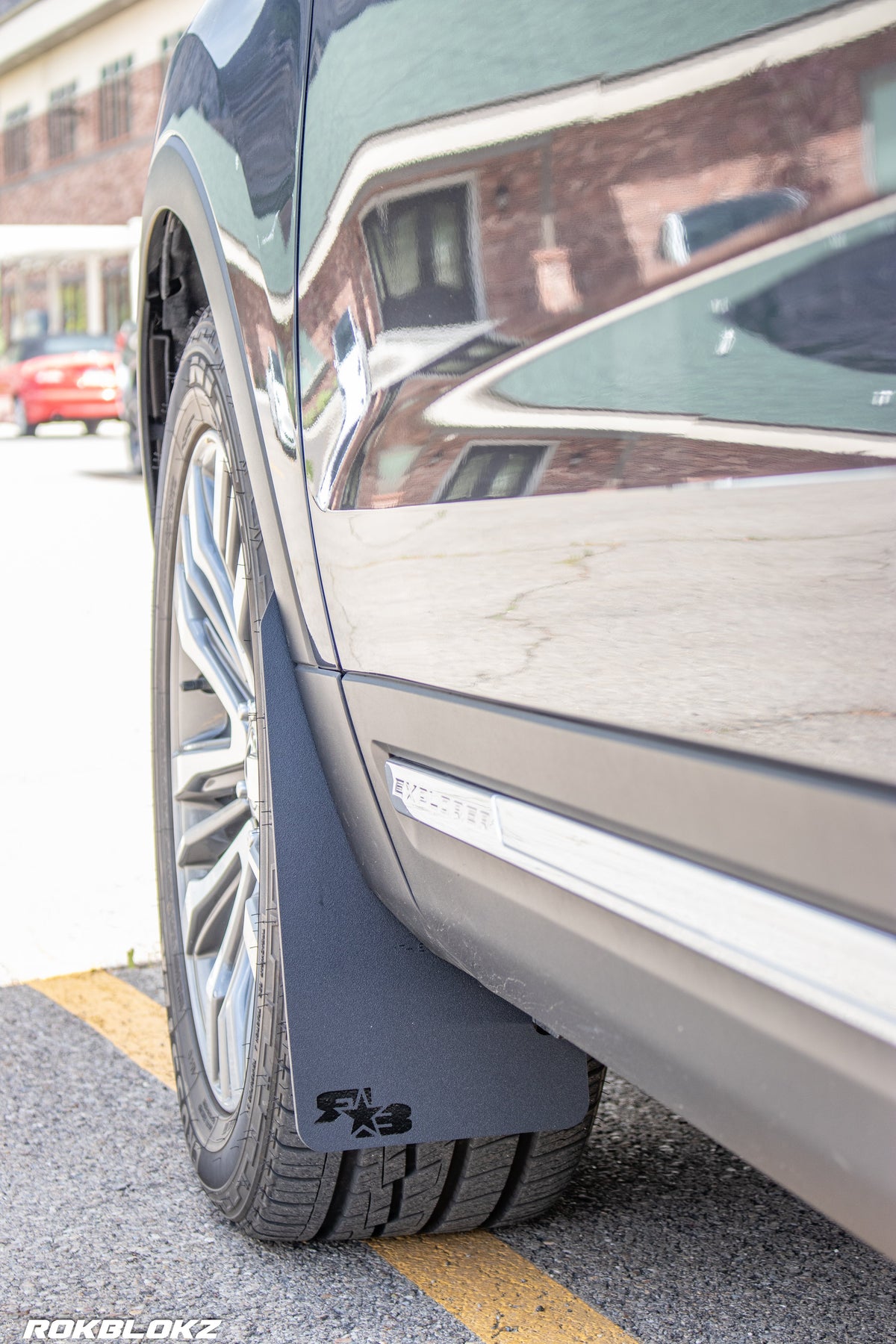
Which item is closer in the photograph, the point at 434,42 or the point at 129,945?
the point at 434,42

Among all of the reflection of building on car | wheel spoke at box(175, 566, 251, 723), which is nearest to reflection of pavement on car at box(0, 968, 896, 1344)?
wheel spoke at box(175, 566, 251, 723)

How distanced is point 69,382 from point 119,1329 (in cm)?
2056

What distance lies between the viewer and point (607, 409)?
1.03 metres

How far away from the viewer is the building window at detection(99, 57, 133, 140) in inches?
1340

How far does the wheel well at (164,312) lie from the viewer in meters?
2.20

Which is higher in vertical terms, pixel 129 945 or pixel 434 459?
pixel 434 459

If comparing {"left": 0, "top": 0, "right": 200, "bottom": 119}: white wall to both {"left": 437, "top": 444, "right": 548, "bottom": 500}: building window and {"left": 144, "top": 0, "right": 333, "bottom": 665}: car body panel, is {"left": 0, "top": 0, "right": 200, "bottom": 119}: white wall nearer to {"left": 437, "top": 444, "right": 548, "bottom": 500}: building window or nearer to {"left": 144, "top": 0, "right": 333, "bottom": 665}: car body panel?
{"left": 144, "top": 0, "right": 333, "bottom": 665}: car body panel

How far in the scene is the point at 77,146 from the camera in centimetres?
3759

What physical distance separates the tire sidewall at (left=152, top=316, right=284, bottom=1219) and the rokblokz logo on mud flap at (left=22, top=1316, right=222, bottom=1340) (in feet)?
0.50

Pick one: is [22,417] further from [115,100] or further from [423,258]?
[423,258]

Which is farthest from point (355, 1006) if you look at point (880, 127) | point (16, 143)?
point (16, 143)

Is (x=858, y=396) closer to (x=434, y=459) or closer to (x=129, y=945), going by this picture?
(x=434, y=459)

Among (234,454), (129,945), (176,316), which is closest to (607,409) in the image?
(234,454)

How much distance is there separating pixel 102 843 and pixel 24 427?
63.3 ft
